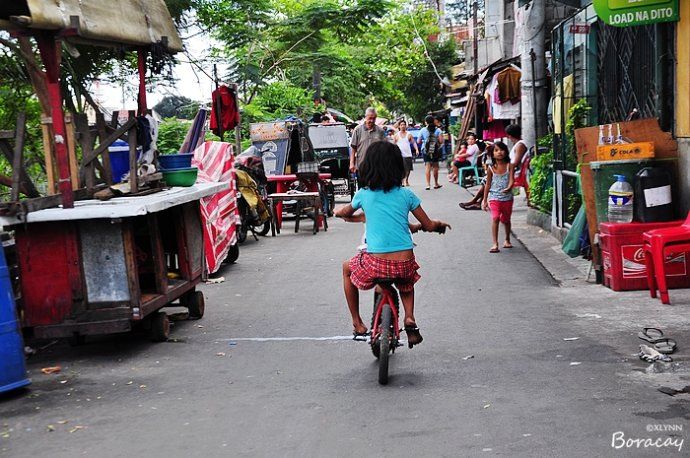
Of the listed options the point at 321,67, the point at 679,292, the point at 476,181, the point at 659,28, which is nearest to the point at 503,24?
the point at 476,181

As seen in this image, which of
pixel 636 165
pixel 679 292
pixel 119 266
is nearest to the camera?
pixel 119 266

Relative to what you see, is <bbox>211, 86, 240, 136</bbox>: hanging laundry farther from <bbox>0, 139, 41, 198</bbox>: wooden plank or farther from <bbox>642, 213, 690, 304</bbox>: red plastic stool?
<bbox>642, 213, 690, 304</bbox>: red plastic stool

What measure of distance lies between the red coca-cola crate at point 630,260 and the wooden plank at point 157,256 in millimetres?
4665

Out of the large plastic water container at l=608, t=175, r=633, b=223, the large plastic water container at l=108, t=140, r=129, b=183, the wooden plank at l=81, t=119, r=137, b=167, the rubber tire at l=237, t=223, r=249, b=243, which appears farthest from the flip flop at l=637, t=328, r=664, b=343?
the rubber tire at l=237, t=223, r=249, b=243

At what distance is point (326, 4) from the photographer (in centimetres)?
2277

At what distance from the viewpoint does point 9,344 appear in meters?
6.51

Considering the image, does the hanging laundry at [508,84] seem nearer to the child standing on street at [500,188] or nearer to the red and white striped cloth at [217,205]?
the child standing on street at [500,188]

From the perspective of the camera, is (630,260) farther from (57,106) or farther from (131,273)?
(57,106)

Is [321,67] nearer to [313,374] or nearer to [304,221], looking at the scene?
[304,221]

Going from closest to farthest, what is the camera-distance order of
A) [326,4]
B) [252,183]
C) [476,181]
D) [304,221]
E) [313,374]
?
1. [313,374]
2. [252,183]
3. [304,221]
4. [326,4]
5. [476,181]

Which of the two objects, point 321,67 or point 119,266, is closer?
point 119,266

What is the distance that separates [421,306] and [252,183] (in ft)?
20.7

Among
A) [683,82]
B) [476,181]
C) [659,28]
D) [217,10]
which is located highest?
[217,10]

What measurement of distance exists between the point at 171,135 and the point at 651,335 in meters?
15.7
